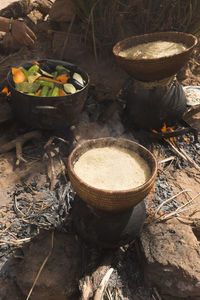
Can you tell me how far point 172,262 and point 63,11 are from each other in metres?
4.71

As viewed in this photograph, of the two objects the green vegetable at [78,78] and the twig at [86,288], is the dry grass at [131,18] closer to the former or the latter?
the green vegetable at [78,78]

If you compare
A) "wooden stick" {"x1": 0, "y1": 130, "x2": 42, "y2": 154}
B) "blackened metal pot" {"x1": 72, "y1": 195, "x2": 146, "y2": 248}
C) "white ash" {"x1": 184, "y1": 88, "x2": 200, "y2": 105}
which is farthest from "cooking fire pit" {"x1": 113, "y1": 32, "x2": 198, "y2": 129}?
"blackened metal pot" {"x1": 72, "y1": 195, "x2": 146, "y2": 248}

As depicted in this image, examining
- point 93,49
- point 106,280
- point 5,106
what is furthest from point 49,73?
point 106,280

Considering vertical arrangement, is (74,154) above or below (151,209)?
above

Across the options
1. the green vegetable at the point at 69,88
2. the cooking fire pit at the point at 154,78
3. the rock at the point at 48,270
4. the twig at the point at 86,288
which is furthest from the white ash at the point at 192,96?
the twig at the point at 86,288

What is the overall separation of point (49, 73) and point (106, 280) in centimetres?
331

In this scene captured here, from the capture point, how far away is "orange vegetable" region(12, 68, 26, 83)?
3.94m

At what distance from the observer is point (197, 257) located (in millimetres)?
2510

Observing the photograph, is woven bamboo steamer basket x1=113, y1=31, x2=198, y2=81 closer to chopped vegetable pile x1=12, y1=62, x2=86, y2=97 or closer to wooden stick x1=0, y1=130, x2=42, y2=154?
chopped vegetable pile x1=12, y1=62, x2=86, y2=97

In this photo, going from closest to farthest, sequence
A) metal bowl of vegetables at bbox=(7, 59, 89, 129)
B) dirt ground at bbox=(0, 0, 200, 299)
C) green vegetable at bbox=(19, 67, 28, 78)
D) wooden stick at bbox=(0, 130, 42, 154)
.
Result: dirt ground at bbox=(0, 0, 200, 299) → metal bowl of vegetables at bbox=(7, 59, 89, 129) → wooden stick at bbox=(0, 130, 42, 154) → green vegetable at bbox=(19, 67, 28, 78)

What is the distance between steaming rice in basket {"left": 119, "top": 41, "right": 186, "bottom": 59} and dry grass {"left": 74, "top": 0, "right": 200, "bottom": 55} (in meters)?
0.88

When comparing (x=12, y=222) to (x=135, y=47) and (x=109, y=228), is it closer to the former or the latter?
(x=109, y=228)

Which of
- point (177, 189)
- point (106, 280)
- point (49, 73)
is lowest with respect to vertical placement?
point (177, 189)

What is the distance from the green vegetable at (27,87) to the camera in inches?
150
